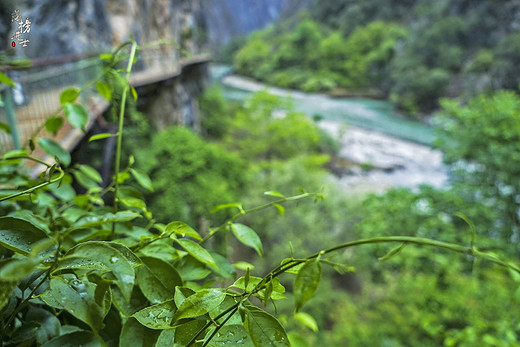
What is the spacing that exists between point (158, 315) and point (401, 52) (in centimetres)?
2653

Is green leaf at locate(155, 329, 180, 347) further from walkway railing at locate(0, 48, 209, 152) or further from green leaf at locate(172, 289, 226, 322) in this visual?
walkway railing at locate(0, 48, 209, 152)

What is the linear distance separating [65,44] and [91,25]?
124 cm

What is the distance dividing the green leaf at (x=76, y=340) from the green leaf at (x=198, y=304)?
106 mm

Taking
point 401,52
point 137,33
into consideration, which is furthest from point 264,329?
point 401,52

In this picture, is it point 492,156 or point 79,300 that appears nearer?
point 79,300

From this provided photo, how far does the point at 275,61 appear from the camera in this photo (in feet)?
86.6

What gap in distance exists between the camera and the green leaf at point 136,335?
321 millimetres

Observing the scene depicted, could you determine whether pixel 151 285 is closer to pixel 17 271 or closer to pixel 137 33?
pixel 17 271

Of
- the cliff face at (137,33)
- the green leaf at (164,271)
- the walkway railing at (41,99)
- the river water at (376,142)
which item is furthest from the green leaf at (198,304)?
the river water at (376,142)

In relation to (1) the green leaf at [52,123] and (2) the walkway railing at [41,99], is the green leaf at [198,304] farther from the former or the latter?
(2) the walkway railing at [41,99]

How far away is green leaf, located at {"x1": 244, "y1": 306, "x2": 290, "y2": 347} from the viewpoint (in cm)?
27

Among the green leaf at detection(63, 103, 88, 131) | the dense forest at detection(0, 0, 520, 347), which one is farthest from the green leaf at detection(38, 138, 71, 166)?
the green leaf at detection(63, 103, 88, 131)

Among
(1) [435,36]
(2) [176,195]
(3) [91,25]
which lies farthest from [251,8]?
(2) [176,195]

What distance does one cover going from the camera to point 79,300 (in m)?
0.27
